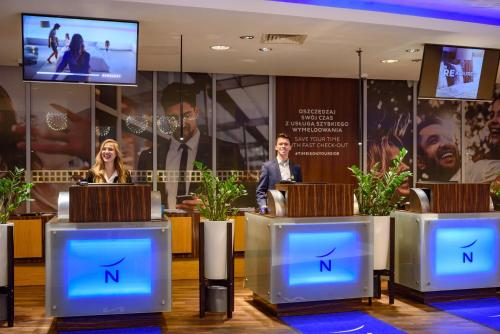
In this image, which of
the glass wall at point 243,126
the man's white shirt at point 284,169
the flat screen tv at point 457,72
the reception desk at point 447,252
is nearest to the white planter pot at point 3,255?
the man's white shirt at point 284,169

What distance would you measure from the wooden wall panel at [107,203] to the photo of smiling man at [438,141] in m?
6.03

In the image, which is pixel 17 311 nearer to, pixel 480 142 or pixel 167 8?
pixel 167 8

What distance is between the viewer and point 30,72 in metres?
5.36

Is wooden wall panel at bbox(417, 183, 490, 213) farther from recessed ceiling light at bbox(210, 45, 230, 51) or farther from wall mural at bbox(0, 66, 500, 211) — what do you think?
wall mural at bbox(0, 66, 500, 211)

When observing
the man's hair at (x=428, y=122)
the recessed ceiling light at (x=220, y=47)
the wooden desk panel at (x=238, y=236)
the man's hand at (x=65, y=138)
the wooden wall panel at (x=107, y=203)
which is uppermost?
the recessed ceiling light at (x=220, y=47)

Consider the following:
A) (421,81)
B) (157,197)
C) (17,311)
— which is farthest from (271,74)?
(17,311)

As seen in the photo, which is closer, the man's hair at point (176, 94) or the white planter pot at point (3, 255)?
the white planter pot at point (3, 255)

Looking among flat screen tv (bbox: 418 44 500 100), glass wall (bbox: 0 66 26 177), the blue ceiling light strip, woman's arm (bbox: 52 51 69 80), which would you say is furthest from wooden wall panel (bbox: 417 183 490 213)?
glass wall (bbox: 0 66 26 177)

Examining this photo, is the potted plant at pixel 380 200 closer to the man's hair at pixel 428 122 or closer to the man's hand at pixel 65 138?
the man's hair at pixel 428 122

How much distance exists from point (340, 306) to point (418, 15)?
2948mm

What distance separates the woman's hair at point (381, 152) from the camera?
9328 mm

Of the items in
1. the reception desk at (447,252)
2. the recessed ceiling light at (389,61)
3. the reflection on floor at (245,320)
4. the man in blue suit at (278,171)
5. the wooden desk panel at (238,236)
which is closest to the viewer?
the reflection on floor at (245,320)

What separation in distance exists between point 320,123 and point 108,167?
445 centimetres

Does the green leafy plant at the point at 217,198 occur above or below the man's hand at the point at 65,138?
below
